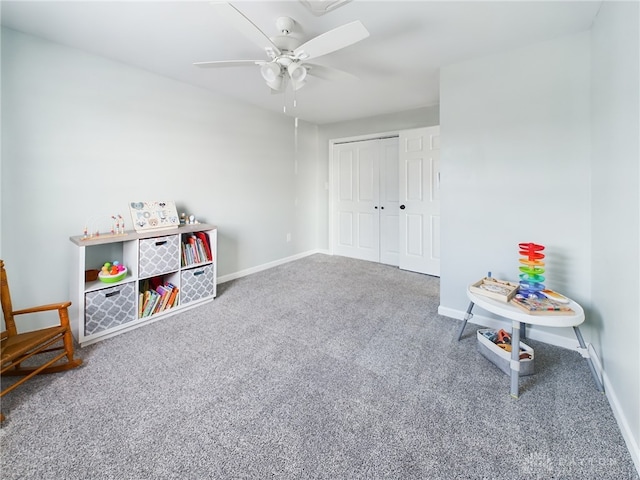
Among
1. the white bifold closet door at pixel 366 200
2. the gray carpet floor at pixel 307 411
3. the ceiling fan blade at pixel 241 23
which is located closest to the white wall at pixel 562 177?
the gray carpet floor at pixel 307 411

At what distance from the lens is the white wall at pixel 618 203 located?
126cm

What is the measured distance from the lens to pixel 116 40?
2.18m

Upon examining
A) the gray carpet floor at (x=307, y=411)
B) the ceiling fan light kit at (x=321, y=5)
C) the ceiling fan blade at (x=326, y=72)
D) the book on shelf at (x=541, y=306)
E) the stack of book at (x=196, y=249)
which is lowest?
the gray carpet floor at (x=307, y=411)

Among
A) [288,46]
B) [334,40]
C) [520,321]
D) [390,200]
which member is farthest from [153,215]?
[390,200]

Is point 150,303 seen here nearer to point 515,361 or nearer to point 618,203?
point 515,361

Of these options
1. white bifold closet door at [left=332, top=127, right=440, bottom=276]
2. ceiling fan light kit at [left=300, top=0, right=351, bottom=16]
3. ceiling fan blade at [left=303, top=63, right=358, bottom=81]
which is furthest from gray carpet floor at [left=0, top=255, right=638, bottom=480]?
ceiling fan light kit at [left=300, top=0, right=351, bottom=16]

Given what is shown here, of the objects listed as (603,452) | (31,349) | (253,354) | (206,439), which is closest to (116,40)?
(31,349)

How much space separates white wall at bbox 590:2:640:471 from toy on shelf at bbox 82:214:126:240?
3301 mm

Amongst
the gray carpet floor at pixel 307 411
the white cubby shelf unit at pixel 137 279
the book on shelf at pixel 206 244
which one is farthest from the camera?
the book on shelf at pixel 206 244

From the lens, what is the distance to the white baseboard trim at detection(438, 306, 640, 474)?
4.01ft

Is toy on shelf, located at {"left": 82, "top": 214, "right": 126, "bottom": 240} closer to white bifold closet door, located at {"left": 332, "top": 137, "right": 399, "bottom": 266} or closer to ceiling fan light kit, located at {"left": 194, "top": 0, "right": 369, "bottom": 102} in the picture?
ceiling fan light kit, located at {"left": 194, "top": 0, "right": 369, "bottom": 102}

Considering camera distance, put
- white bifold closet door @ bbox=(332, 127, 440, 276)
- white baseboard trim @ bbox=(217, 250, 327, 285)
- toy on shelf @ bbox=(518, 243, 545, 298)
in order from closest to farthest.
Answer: toy on shelf @ bbox=(518, 243, 545, 298), white baseboard trim @ bbox=(217, 250, 327, 285), white bifold closet door @ bbox=(332, 127, 440, 276)

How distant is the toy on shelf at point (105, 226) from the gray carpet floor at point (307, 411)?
0.85 meters

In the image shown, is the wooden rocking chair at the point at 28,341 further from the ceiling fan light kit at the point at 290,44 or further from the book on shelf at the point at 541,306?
the book on shelf at the point at 541,306
